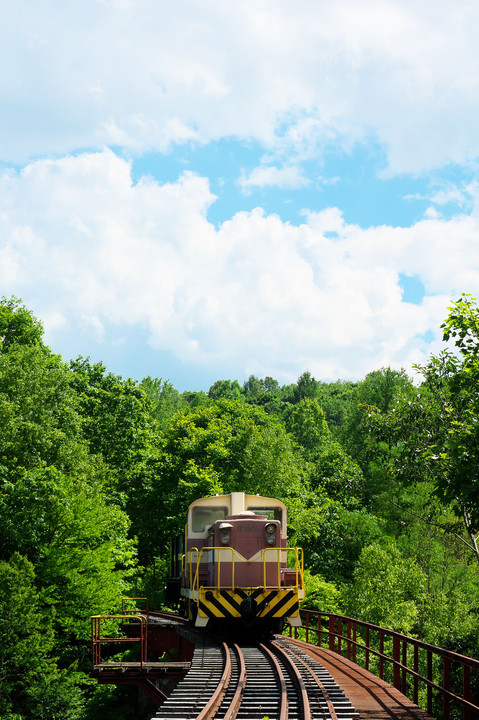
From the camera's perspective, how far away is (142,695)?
120 ft

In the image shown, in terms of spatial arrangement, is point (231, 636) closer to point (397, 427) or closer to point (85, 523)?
point (397, 427)

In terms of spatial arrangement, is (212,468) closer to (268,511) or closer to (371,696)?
(268,511)

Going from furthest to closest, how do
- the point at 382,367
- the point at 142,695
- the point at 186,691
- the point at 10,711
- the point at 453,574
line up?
1. the point at 382,367
2. the point at 453,574
3. the point at 142,695
4. the point at 10,711
5. the point at 186,691

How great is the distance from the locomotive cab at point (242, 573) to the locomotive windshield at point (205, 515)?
0.18 m

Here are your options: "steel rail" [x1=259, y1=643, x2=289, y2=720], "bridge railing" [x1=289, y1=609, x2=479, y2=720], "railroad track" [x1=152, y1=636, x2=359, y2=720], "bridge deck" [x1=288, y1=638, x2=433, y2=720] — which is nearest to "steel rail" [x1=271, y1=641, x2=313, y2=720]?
"railroad track" [x1=152, y1=636, x2=359, y2=720]

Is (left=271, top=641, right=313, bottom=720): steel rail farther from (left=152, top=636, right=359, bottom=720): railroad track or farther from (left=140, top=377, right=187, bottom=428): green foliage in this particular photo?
(left=140, top=377, right=187, bottom=428): green foliage

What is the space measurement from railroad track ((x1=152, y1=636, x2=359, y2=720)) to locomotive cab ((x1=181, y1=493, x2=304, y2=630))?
209 centimetres

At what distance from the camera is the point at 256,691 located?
11.6m

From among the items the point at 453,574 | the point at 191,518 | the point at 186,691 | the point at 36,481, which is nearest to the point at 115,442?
the point at 36,481

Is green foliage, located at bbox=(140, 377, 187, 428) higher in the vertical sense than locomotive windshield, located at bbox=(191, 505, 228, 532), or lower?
higher

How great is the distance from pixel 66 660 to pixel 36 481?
358 inches

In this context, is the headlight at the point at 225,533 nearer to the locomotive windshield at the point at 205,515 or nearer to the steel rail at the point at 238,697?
the locomotive windshield at the point at 205,515

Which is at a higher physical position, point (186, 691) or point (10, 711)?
point (186, 691)

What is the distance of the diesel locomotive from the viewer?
17312mm
